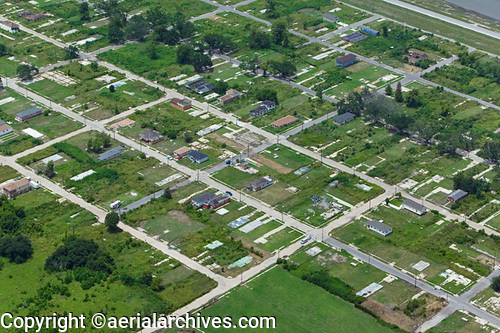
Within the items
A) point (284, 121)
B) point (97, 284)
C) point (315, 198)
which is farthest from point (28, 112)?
point (315, 198)

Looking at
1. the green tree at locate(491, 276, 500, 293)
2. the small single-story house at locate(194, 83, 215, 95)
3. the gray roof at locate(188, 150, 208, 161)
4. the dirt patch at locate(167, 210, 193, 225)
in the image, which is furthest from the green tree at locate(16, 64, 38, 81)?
the green tree at locate(491, 276, 500, 293)

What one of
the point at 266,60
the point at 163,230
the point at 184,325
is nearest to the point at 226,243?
the point at 163,230

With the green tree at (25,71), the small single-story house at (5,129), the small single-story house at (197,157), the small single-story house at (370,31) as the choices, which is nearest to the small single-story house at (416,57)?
the small single-story house at (370,31)

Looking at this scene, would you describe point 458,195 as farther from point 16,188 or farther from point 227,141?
point 16,188

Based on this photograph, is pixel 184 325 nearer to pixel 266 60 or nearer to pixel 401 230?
pixel 401 230

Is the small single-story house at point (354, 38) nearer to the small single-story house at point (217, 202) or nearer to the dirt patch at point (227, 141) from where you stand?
the dirt patch at point (227, 141)

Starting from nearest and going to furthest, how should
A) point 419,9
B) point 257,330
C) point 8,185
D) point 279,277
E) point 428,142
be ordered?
point 257,330, point 279,277, point 8,185, point 428,142, point 419,9

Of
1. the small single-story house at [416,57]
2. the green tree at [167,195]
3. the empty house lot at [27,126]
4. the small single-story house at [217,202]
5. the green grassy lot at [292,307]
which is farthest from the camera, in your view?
the small single-story house at [416,57]
